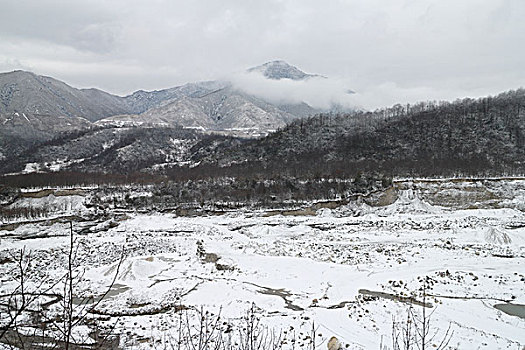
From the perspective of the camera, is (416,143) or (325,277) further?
(416,143)

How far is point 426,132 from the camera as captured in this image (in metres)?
92.8

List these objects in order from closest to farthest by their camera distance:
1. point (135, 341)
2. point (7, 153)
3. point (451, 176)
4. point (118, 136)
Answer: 1. point (135, 341)
2. point (451, 176)
3. point (7, 153)
4. point (118, 136)

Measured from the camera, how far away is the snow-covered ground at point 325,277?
13.4m

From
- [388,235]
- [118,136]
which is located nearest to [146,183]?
[388,235]

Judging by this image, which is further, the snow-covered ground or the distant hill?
the distant hill

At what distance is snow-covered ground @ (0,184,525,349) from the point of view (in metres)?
13.4

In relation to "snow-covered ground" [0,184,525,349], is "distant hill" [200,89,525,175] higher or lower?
higher

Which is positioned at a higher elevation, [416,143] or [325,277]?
[416,143]

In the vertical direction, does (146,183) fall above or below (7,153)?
below

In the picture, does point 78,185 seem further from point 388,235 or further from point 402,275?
point 402,275

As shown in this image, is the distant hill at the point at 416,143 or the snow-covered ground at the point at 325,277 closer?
the snow-covered ground at the point at 325,277

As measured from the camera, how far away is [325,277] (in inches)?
789

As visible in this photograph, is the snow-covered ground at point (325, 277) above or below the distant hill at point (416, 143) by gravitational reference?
below

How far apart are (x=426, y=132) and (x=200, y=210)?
218 ft
